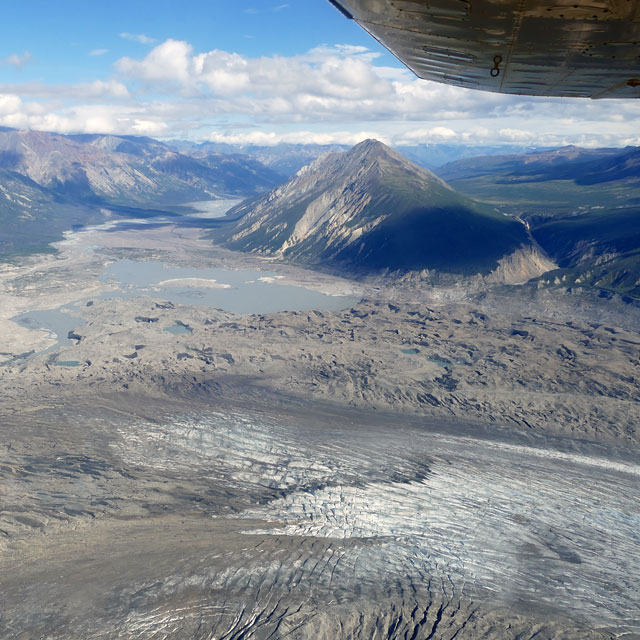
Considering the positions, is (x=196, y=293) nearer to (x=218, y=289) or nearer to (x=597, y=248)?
(x=218, y=289)

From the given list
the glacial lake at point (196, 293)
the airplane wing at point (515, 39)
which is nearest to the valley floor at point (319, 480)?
the glacial lake at point (196, 293)

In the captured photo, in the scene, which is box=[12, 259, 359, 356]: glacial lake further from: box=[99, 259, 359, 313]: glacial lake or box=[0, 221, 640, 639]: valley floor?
box=[0, 221, 640, 639]: valley floor

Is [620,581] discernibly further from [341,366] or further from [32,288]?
[32,288]

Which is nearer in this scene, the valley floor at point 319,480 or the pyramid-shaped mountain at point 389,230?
the valley floor at point 319,480

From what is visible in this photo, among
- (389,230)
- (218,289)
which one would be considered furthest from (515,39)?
(389,230)

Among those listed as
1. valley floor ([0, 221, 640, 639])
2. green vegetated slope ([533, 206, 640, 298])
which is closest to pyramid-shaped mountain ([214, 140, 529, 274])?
green vegetated slope ([533, 206, 640, 298])

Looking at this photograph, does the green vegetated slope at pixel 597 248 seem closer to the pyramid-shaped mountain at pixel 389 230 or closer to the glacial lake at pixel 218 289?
the pyramid-shaped mountain at pixel 389 230
